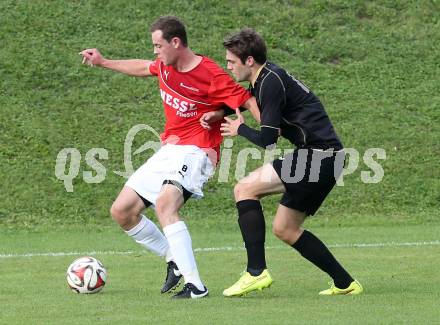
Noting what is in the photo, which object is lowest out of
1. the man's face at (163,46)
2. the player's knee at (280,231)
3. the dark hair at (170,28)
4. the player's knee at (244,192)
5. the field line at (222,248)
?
the field line at (222,248)

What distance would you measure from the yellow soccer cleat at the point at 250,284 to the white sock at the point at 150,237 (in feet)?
3.24

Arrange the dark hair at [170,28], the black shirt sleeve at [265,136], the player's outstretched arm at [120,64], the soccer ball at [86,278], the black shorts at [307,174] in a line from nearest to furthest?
the black shirt sleeve at [265,136], the black shorts at [307,174], the dark hair at [170,28], the soccer ball at [86,278], the player's outstretched arm at [120,64]

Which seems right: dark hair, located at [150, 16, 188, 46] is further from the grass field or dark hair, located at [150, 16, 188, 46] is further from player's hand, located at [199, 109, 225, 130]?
the grass field

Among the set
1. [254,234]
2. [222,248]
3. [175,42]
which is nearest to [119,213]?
[254,234]

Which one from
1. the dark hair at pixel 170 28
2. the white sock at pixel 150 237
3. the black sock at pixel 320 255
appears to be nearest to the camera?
the black sock at pixel 320 255

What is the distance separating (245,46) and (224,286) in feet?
7.59

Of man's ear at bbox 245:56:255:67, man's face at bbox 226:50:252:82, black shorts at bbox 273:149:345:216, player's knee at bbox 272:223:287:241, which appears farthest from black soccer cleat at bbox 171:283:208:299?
man's ear at bbox 245:56:255:67

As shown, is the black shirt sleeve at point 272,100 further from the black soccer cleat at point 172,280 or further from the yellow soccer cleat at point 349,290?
the black soccer cleat at point 172,280

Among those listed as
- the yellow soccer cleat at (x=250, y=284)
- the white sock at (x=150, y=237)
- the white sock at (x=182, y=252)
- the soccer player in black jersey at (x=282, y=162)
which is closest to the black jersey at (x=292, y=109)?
the soccer player in black jersey at (x=282, y=162)

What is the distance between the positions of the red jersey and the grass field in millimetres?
1365

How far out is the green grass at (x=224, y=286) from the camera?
7727 mm

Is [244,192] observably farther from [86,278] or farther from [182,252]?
[86,278]

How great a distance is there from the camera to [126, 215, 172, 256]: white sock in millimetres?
9500

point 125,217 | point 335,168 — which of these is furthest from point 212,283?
point 335,168
